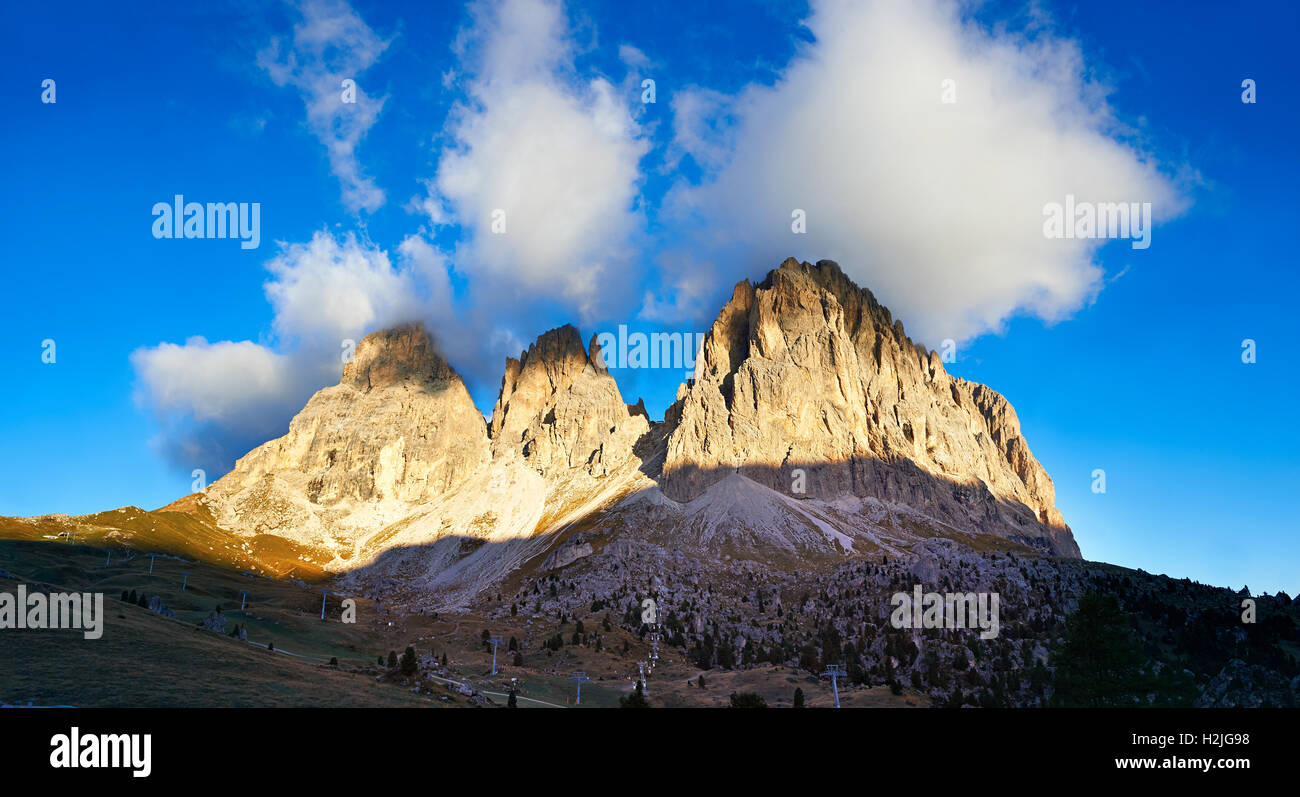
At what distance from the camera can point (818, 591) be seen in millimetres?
107938

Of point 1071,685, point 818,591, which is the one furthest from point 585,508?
point 1071,685

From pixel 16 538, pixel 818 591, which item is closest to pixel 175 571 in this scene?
pixel 16 538

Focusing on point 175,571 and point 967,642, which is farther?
point 175,571

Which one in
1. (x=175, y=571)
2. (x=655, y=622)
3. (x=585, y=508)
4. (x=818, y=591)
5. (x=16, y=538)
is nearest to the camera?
(x=655, y=622)
